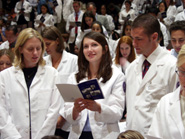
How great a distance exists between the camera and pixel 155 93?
232cm

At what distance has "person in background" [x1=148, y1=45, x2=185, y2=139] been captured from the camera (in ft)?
5.72

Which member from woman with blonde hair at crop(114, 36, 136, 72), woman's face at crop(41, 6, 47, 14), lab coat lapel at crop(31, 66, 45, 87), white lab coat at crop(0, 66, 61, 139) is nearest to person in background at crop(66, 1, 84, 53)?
woman's face at crop(41, 6, 47, 14)

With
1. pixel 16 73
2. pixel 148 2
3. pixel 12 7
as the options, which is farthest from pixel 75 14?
pixel 16 73

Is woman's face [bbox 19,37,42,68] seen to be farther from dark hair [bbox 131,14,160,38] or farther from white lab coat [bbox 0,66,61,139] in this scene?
dark hair [bbox 131,14,160,38]

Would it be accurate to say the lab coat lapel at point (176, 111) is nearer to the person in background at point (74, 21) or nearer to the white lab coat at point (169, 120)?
the white lab coat at point (169, 120)

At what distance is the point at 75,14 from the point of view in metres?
8.86

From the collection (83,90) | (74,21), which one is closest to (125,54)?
(83,90)

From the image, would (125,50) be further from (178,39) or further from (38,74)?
(38,74)

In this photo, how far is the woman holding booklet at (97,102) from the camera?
243 centimetres

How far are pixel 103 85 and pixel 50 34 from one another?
1.32 metres

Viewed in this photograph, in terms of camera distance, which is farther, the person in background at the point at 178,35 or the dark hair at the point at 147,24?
the person in background at the point at 178,35

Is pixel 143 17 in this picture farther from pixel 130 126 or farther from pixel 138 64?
pixel 130 126

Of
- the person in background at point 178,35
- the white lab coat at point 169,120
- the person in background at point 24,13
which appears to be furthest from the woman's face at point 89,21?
the white lab coat at point 169,120

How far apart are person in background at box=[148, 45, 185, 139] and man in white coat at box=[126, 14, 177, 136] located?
1.33 feet
